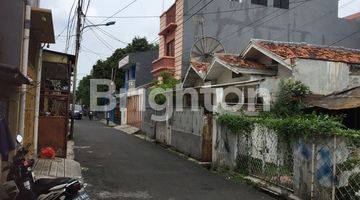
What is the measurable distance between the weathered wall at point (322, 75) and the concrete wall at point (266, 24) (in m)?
10.1

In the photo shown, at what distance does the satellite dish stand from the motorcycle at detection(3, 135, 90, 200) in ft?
61.2

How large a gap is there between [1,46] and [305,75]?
426 inches

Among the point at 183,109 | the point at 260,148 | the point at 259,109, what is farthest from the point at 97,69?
the point at 260,148

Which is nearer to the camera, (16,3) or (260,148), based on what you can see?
(16,3)

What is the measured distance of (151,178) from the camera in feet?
43.1

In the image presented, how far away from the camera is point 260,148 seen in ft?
42.1

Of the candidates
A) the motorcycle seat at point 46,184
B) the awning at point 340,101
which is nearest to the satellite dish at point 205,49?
the awning at point 340,101

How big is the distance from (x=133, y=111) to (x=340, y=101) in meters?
25.0

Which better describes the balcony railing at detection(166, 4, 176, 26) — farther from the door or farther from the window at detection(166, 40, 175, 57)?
the door

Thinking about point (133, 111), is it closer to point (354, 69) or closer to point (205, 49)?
point (205, 49)

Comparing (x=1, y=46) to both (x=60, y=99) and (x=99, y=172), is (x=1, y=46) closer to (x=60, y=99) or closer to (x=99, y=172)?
(x=99, y=172)

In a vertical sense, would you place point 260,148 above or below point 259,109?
below

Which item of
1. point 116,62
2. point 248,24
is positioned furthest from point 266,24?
point 116,62

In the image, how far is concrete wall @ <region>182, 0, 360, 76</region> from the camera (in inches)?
1043
